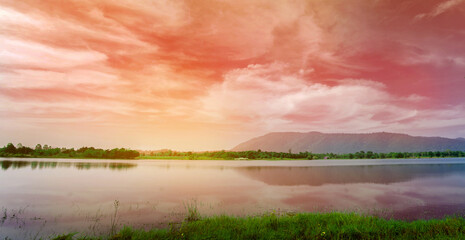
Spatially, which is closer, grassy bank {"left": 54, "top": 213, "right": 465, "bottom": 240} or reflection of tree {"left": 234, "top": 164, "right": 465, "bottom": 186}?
grassy bank {"left": 54, "top": 213, "right": 465, "bottom": 240}

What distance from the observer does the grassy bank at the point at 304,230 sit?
16219mm

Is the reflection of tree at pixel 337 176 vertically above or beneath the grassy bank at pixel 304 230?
beneath

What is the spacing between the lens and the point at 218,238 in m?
15.8

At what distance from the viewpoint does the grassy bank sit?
1622 cm

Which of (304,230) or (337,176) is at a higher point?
(304,230)

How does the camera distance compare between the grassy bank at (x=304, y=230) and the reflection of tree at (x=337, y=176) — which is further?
the reflection of tree at (x=337, y=176)

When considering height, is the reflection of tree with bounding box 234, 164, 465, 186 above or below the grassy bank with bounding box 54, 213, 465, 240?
below

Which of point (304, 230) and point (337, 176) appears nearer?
point (304, 230)

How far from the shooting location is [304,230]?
17.8m

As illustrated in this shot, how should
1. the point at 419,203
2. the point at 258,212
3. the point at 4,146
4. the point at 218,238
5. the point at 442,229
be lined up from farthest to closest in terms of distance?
the point at 4,146
the point at 419,203
the point at 258,212
the point at 442,229
the point at 218,238

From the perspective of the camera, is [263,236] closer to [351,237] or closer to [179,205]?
[351,237]

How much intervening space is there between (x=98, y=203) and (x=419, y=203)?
4040 cm

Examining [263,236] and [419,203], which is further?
[419,203]

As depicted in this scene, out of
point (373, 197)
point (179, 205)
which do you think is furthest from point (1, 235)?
point (373, 197)
